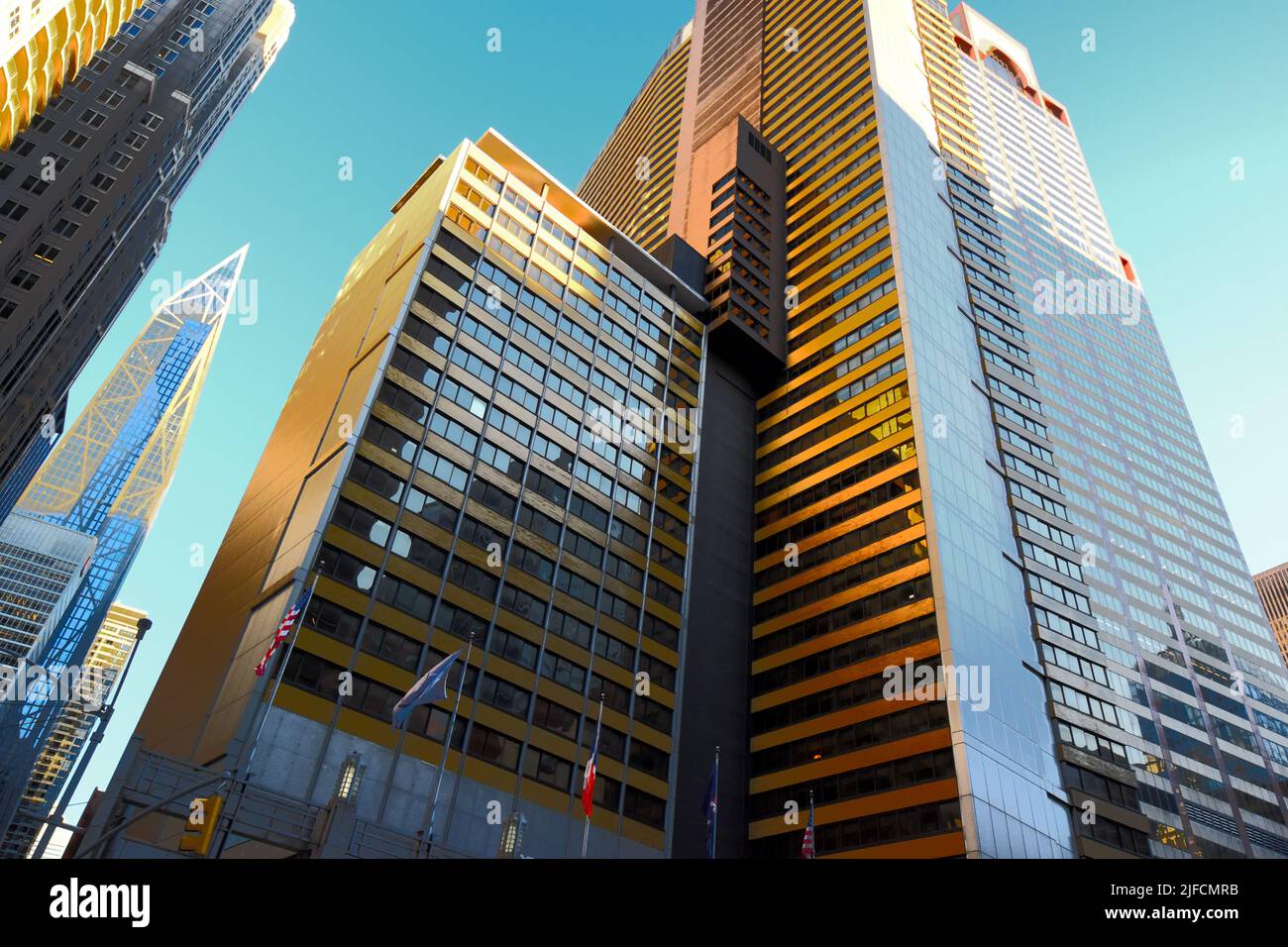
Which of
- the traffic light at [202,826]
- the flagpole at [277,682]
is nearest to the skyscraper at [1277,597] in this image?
the flagpole at [277,682]

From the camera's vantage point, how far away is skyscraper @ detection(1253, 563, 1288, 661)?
175 meters

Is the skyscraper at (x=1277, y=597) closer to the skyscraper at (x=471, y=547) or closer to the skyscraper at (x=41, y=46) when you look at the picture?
the skyscraper at (x=471, y=547)

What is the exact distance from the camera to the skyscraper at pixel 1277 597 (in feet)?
573

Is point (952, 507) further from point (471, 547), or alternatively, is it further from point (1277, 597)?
point (1277, 597)

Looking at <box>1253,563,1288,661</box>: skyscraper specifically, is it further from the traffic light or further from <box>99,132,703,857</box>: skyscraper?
the traffic light

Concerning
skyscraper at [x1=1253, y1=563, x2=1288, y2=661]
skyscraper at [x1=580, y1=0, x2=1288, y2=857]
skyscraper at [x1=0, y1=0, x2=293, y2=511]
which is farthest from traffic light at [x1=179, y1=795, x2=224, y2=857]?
skyscraper at [x1=1253, y1=563, x2=1288, y2=661]

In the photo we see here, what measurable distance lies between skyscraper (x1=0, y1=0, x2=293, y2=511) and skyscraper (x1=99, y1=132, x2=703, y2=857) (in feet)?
115

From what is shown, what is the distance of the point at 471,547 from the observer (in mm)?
53250

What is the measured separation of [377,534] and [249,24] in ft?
399

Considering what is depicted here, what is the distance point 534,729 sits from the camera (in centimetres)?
5078
